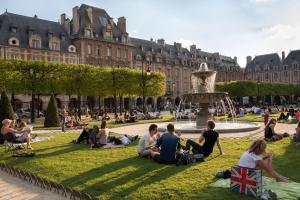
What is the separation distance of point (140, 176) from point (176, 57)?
228 ft

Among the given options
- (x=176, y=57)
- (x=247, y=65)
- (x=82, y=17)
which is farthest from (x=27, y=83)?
(x=247, y=65)

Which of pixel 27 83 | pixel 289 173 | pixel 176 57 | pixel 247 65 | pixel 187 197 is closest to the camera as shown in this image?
pixel 187 197

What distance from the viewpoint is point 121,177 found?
8414mm

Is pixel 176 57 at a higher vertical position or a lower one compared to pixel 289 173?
higher

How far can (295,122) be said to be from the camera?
22.5 metres

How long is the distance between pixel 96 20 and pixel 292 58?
60.5m

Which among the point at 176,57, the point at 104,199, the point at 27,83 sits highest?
the point at 176,57

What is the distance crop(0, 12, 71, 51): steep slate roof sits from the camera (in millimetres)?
46438

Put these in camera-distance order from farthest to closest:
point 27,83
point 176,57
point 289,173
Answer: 1. point 176,57
2. point 27,83
3. point 289,173

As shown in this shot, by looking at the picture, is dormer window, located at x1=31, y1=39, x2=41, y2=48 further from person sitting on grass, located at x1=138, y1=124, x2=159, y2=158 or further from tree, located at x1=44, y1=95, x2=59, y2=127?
person sitting on grass, located at x1=138, y1=124, x2=159, y2=158

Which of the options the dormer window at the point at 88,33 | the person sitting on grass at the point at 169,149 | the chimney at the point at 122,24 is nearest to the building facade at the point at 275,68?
the chimney at the point at 122,24

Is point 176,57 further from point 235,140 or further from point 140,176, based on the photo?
point 140,176

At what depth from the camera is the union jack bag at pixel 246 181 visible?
21.1 ft

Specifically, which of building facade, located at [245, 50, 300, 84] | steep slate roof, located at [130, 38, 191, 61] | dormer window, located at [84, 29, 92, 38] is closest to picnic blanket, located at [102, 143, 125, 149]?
dormer window, located at [84, 29, 92, 38]
